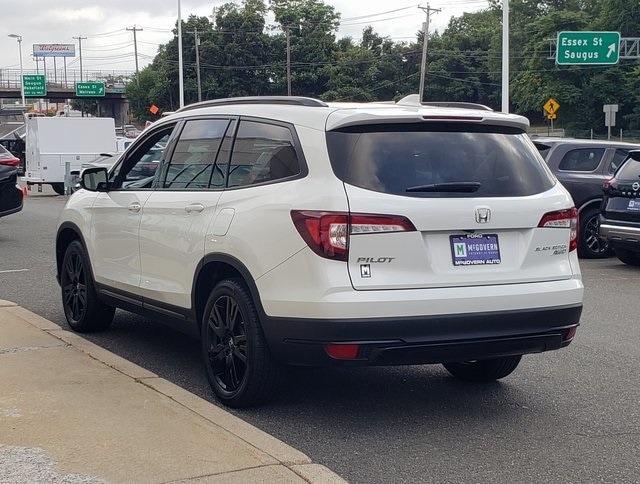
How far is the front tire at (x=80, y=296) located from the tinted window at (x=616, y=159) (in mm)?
9030

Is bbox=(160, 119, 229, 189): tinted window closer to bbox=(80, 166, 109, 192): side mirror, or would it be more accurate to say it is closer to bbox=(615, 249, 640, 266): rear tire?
bbox=(80, 166, 109, 192): side mirror

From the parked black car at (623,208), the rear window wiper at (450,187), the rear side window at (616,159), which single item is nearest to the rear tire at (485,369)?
the rear window wiper at (450,187)

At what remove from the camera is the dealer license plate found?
4.96 meters

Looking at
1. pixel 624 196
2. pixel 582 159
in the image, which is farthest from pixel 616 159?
pixel 624 196

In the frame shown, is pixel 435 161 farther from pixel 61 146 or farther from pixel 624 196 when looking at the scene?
pixel 61 146

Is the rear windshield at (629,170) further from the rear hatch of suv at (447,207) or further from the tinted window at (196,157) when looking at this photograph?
the tinted window at (196,157)

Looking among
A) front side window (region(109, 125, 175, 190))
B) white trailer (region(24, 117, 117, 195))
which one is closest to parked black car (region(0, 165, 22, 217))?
front side window (region(109, 125, 175, 190))

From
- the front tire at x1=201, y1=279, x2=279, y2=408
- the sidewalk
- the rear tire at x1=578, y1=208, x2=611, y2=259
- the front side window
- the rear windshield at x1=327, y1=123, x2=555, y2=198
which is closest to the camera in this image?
the sidewalk

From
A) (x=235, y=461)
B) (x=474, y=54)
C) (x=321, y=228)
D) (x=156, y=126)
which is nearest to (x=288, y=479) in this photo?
(x=235, y=461)

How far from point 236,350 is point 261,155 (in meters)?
1.17

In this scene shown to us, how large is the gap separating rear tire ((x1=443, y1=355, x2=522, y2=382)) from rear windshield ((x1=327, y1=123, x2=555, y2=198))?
1282 millimetres

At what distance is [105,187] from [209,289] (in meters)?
1.80

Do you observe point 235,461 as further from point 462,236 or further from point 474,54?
point 474,54

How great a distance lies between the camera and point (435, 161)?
5117mm
